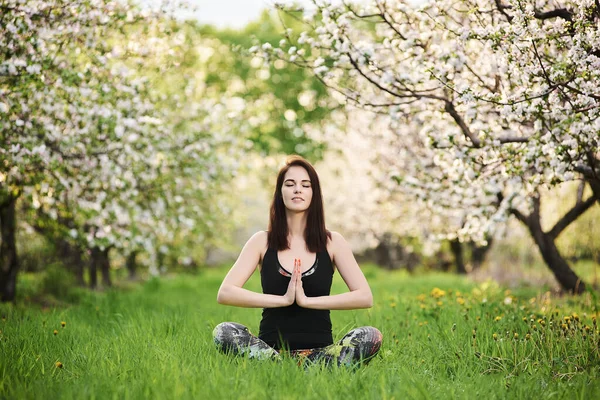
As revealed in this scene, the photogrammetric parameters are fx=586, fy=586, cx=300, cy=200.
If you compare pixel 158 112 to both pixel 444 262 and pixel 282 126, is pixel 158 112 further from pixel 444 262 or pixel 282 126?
pixel 282 126

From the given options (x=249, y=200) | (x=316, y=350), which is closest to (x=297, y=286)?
(x=316, y=350)

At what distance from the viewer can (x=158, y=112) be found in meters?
10.0

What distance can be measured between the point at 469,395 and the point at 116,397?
2399 millimetres

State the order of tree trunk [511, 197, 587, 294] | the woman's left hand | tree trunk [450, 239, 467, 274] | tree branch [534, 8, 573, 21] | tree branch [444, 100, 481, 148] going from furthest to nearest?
tree trunk [450, 239, 467, 274], tree trunk [511, 197, 587, 294], tree branch [444, 100, 481, 148], tree branch [534, 8, 573, 21], the woman's left hand

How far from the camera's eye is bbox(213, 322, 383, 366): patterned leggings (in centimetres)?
464

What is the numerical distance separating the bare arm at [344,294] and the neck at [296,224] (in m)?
0.28

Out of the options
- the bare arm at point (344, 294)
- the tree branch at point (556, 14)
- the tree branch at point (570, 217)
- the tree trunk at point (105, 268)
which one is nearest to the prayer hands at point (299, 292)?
the bare arm at point (344, 294)

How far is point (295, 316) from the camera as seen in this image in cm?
→ 482

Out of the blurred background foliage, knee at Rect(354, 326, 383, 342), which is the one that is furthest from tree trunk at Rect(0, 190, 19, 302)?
knee at Rect(354, 326, 383, 342)

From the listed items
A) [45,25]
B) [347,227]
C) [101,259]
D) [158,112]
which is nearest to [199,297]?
[101,259]

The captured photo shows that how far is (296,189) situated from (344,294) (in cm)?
97

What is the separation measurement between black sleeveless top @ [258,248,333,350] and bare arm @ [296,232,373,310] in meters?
0.16

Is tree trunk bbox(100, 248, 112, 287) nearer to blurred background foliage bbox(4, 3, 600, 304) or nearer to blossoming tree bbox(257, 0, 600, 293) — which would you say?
blurred background foliage bbox(4, 3, 600, 304)

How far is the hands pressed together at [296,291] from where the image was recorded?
4.55 metres
